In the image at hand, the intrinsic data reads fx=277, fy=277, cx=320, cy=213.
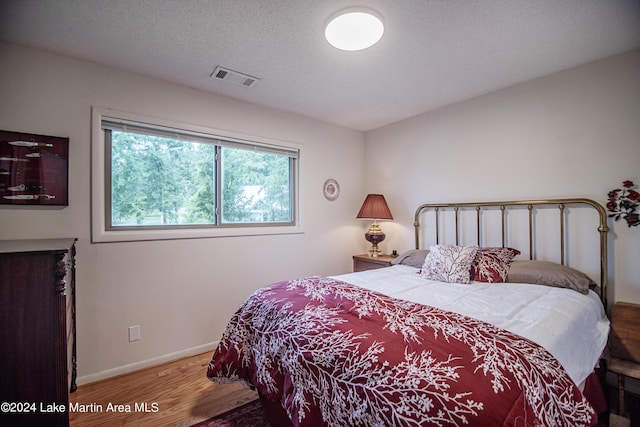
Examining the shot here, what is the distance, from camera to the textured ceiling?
60.6 inches

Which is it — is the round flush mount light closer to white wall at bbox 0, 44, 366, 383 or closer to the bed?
white wall at bbox 0, 44, 366, 383

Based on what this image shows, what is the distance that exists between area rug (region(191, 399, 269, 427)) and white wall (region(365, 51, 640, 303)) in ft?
7.63

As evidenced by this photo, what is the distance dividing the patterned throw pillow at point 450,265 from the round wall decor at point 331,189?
148 centimetres

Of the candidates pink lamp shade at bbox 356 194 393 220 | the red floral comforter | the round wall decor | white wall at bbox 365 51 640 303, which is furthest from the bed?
the round wall decor

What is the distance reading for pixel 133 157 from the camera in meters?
2.30

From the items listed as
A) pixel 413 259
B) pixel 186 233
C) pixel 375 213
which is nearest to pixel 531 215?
pixel 413 259

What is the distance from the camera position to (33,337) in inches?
48.5

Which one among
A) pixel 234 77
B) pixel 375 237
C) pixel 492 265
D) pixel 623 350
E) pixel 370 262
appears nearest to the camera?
pixel 623 350

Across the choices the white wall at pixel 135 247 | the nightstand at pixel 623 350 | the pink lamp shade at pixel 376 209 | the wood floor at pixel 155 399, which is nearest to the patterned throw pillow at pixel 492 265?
the nightstand at pixel 623 350

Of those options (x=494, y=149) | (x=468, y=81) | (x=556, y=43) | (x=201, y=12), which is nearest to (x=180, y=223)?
(x=201, y=12)

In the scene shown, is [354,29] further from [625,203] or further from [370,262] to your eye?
[370,262]

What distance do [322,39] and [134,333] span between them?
8.53 feet

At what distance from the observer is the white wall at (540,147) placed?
195 cm

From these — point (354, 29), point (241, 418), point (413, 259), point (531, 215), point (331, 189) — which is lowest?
point (241, 418)
